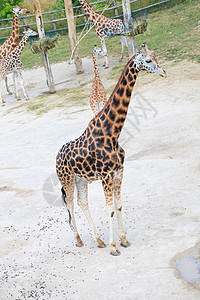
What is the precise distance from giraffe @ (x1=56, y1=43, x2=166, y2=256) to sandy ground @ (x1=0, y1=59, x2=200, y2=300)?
0.54m

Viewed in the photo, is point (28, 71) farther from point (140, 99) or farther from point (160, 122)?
point (160, 122)

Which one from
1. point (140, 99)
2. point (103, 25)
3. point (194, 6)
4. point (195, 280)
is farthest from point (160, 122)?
point (194, 6)

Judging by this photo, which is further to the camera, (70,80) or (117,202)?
(70,80)

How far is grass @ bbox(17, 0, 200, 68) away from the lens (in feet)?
48.0

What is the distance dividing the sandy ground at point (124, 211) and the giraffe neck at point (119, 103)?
5.30 ft

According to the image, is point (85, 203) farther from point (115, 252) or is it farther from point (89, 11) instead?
point (89, 11)

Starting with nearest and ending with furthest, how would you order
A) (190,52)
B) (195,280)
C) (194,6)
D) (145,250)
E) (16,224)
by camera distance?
1. (195,280)
2. (145,250)
3. (16,224)
4. (190,52)
5. (194,6)

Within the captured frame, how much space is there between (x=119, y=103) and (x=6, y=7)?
21.3 meters

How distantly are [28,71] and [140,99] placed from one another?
8041 mm

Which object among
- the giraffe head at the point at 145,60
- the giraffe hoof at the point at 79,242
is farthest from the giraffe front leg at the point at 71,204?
the giraffe head at the point at 145,60

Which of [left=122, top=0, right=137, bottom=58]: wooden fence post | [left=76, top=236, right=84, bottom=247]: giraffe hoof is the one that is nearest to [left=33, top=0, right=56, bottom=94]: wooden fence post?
[left=122, top=0, right=137, bottom=58]: wooden fence post

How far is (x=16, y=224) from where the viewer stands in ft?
21.9

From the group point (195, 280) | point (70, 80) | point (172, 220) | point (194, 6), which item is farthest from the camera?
point (194, 6)

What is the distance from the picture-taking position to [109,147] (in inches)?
201
